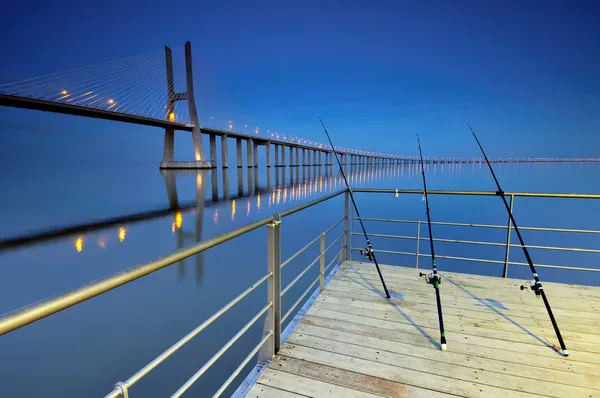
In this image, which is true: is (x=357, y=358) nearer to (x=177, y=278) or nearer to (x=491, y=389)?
(x=491, y=389)

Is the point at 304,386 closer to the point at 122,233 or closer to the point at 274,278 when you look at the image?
the point at 274,278

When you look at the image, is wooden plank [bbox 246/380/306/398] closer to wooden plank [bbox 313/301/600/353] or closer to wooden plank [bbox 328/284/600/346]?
wooden plank [bbox 313/301/600/353]

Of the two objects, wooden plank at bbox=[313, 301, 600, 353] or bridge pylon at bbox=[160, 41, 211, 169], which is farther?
bridge pylon at bbox=[160, 41, 211, 169]

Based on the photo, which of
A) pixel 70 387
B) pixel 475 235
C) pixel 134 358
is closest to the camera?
pixel 70 387

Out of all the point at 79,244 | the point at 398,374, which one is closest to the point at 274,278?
the point at 398,374

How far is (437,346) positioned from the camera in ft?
6.49

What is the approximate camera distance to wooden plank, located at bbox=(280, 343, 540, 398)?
158 centimetres

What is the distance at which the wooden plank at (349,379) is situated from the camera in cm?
157

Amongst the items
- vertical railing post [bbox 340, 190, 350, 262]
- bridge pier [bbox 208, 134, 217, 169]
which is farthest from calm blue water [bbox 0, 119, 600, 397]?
bridge pier [bbox 208, 134, 217, 169]

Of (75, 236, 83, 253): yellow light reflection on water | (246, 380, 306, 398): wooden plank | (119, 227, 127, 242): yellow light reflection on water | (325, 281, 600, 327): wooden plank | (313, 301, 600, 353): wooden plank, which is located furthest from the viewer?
(119, 227, 127, 242): yellow light reflection on water

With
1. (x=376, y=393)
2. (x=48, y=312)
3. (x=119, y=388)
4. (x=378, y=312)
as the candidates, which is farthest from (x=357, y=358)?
(x=48, y=312)

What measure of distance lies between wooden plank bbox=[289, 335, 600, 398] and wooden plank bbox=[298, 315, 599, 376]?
162mm

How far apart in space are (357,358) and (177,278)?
6.24 meters

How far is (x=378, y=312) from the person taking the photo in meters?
2.45
